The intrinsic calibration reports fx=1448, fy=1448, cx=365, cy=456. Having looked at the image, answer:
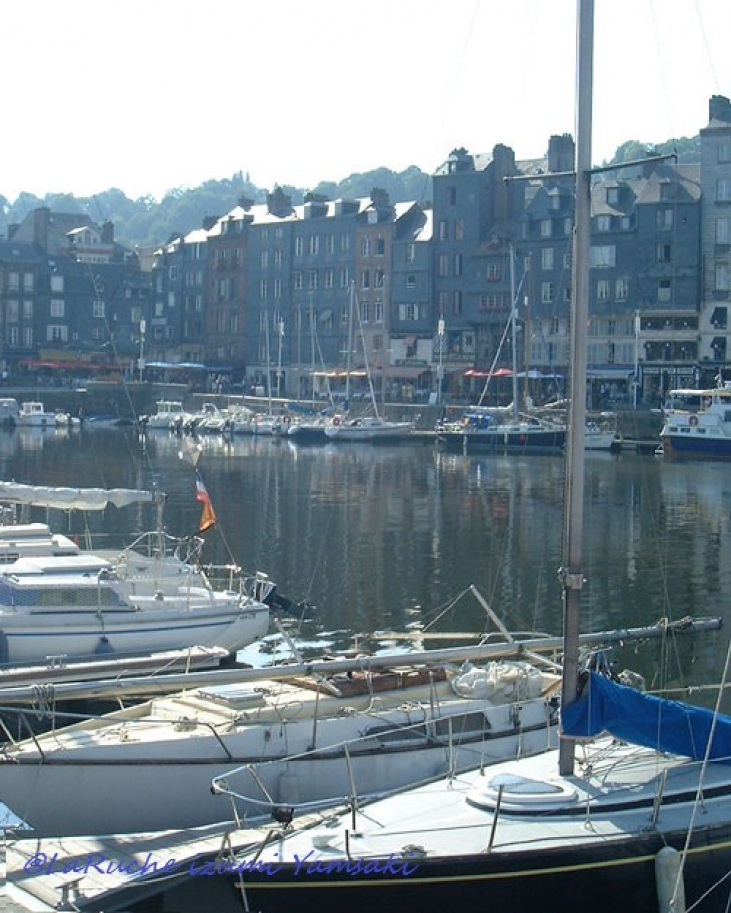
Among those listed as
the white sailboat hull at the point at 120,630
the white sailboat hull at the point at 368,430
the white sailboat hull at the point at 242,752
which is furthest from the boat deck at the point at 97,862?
the white sailboat hull at the point at 368,430

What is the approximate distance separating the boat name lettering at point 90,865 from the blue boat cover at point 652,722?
4648mm

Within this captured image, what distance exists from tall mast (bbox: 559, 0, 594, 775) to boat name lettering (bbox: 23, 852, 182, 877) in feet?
15.0

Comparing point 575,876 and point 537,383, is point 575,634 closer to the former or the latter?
point 575,876

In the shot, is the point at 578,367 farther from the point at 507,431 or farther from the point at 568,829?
the point at 507,431

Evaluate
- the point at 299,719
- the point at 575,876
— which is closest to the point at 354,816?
the point at 575,876

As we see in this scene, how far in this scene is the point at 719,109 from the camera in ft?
338

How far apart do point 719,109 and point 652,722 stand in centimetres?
9393

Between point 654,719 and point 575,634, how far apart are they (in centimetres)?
126

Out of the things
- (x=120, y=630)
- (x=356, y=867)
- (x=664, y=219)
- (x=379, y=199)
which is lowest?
(x=120, y=630)

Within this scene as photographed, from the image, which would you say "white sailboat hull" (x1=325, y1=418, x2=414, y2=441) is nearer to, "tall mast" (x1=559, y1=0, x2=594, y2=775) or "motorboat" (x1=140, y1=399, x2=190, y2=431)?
"motorboat" (x1=140, y1=399, x2=190, y2=431)

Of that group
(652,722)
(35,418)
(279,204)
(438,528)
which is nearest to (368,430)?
(35,418)

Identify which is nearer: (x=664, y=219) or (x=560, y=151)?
(x=664, y=219)

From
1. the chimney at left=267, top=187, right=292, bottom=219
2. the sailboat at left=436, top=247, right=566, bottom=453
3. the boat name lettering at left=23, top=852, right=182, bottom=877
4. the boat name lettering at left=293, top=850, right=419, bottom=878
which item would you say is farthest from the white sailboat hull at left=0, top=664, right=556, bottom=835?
the chimney at left=267, top=187, right=292, bottom=219

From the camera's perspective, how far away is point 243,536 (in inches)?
1959
